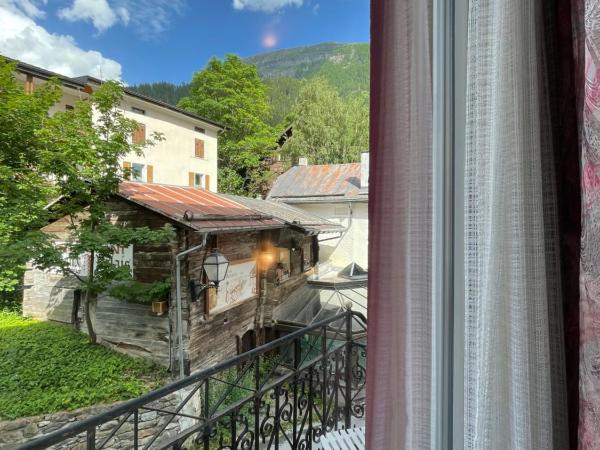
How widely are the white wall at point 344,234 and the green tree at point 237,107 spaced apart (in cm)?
157

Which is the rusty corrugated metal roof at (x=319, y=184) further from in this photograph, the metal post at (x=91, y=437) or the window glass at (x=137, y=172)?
the metal post at (x=91, y=437)

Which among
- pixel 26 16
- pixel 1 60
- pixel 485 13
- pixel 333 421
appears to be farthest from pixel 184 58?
pixel 485 13

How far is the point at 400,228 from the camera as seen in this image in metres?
0.46

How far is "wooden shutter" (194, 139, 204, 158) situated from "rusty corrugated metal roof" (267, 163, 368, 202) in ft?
5.48

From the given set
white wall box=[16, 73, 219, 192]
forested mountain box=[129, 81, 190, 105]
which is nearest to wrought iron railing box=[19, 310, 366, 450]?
forested mountain box=[129, 81, 190, 105]

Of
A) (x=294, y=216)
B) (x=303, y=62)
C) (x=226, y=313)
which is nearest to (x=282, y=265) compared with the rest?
(x=294, y=216)

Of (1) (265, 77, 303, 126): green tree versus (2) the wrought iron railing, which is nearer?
(2) the wrought iron railing

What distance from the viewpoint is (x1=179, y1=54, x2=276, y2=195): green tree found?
187 inches

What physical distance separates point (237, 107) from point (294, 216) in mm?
1950

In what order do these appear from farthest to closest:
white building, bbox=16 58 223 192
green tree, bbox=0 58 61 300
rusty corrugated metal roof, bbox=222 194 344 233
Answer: rusty corrugated metal roof, bbox=222 194 344 233, white building, bbox=16 58 223 192, green tree, bbox=0 58 61 300

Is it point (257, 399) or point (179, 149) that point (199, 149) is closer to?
point (179, 149)

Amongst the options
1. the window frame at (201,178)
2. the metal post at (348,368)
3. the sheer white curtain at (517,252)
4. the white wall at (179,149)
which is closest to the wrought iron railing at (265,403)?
the metal post at (348,368)

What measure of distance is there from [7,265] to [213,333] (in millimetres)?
2106

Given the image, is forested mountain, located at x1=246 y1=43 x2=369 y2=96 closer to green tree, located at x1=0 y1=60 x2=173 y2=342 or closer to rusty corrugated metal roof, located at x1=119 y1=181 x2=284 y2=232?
rusty corrugated metal roof, located at x1=119 y1=181 x2=284 y2=232
